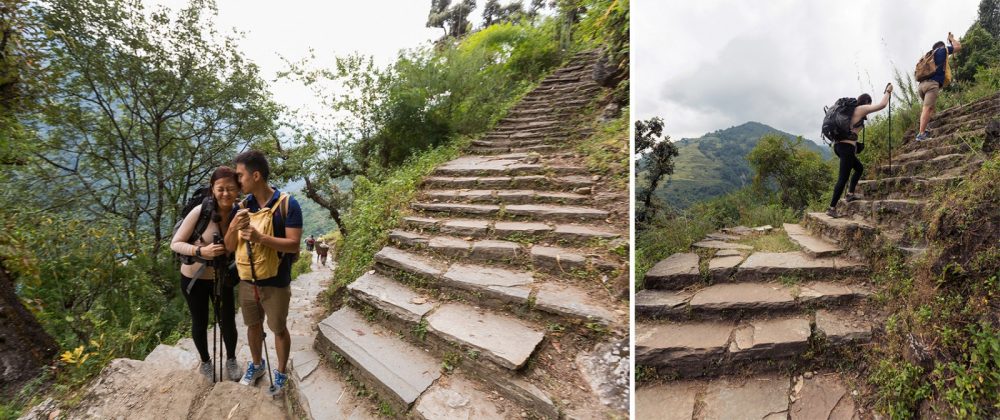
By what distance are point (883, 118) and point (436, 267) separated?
257 inches

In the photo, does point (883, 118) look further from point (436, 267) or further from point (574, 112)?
A: point (436, 267)

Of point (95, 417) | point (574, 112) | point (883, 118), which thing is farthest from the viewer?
point (574, 112)

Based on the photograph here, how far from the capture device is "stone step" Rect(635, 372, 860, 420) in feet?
6.14

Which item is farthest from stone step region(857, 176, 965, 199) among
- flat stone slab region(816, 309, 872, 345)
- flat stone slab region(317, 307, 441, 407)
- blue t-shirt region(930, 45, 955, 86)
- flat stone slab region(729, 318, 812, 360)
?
flat stone slab region(317, 307, 441, 407)

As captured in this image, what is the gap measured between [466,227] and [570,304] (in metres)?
1.63

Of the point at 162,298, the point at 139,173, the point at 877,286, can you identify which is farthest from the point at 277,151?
the point at 877,286

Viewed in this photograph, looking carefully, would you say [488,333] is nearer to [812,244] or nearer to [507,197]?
[507,197]

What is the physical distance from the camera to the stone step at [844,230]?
9.45ft

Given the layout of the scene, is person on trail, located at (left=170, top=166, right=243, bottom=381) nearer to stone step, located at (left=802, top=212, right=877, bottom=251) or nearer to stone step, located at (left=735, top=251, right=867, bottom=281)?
stone step, located at (left=735, top=251, right=867, bottom=281)

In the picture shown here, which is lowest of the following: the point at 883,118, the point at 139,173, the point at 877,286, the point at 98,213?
the point at 877,286

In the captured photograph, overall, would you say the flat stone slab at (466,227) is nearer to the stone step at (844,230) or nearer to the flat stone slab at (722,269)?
the flat stone slab at (722,269)

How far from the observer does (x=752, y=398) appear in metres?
1.96

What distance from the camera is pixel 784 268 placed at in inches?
110

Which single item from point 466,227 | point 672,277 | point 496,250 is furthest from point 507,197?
point 672,277
